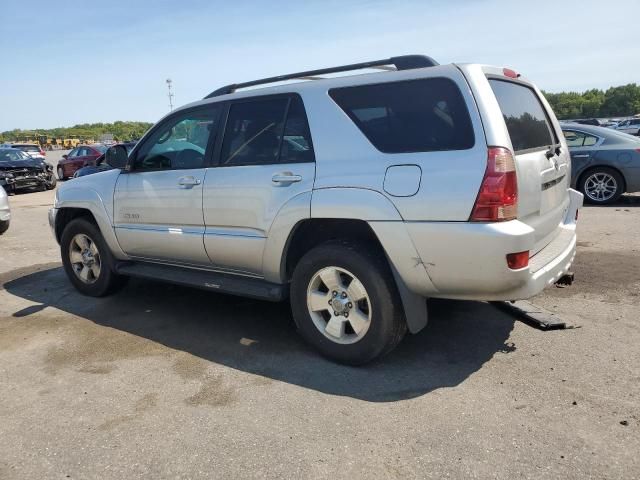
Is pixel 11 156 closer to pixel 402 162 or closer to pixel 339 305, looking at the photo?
pixel 339 305

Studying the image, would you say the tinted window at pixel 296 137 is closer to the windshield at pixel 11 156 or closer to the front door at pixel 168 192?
the front door at pixel 168 192

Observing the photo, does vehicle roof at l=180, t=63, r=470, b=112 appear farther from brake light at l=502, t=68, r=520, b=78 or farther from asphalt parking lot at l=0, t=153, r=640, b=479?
asphalt parking lot at l=0, t=153, r=640, b=479

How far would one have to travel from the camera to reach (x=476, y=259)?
2990 mm

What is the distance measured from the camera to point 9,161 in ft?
56.0

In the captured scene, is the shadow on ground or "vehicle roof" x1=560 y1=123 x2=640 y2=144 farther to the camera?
"vehicle roof" x1=560 y1=123 x2=640 y2=144

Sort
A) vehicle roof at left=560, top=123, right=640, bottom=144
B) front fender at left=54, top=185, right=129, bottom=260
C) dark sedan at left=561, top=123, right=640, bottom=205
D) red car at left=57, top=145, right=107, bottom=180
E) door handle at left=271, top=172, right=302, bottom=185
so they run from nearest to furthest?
door handle at left=271, top=172, right=302, bottom=185 < front fender at left=54, top=185, right=129, bottom=260 < dark sedan at left=561, top=123, right=640, bottom=205 < vehicle roof at left=560, top=123, right=640, bottom=144 < red car at left=57, top=145, right=107, bottom=180

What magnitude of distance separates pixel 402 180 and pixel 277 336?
172 cm

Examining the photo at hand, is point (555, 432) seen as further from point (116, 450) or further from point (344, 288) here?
point (116, 450)

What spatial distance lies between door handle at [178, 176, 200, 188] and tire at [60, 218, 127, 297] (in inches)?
53.0

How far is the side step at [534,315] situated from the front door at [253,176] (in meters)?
2.02

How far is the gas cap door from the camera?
311cm

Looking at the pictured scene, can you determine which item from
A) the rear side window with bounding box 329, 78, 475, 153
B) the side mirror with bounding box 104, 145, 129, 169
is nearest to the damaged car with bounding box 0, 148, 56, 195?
the side mirror with bounding box 104, 145, 129, 169

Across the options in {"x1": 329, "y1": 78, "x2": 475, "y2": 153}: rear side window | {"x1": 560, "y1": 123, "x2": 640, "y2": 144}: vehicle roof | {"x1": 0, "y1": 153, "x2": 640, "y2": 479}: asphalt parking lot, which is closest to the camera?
{"x1": 0, "y1": 153, "x2": 640, "y2": 479}: asphalt parking lot

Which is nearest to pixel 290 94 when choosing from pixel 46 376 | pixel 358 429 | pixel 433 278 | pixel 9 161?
pixel 433 278
